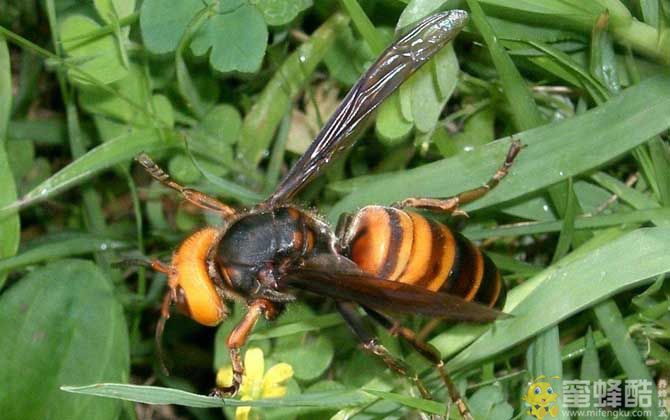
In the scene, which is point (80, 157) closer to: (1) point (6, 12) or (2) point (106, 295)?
(2) point (106, 295)

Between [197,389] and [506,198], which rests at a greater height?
[506,198]

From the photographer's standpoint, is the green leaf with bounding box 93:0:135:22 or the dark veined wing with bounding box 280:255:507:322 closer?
the dark veined wing with bounding box 280:255:507:322

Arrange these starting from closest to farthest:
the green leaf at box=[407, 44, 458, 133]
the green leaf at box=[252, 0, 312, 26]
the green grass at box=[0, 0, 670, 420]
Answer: the green grass at box=[0, 0, 670, 420], the green leaf at box=[407, 44, 458, 133], the green leaf at box=[252, 0, 312, 26]

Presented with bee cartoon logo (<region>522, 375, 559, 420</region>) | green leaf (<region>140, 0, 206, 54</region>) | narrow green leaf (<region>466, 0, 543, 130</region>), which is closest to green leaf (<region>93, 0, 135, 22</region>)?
green leaf (<region>140, 0, 206, 54</region>)

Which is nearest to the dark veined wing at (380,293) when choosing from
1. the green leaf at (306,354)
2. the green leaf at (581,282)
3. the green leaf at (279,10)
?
the green leaf at (581,282)

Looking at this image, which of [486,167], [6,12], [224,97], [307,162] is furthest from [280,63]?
[6,12]

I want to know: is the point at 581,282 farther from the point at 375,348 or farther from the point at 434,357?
the point at 375,348

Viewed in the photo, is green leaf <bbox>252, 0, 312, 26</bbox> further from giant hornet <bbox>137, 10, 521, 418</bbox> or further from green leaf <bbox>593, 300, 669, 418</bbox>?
green leaf <bbox>593, 300, 669, 418</bbox>
